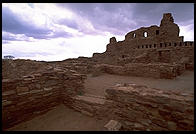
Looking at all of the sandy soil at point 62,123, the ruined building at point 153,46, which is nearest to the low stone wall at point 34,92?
the sandy soil at point 62,123

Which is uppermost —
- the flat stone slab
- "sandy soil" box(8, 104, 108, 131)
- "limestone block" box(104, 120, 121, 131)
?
the flat stone slab

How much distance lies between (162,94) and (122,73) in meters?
6.29

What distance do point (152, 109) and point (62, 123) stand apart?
2826 millimetres

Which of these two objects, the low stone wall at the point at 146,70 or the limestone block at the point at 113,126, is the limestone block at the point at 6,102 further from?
the low stone wall at the point at 146,70

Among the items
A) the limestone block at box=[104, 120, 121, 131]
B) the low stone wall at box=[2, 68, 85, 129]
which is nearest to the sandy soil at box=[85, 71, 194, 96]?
the low stone wall at box=[2, 68, 85, 129]

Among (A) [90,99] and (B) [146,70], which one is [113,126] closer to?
(A) [90,99]

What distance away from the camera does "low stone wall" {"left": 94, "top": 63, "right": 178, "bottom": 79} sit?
730 cm

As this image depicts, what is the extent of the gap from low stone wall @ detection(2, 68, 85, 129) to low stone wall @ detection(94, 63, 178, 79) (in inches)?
187

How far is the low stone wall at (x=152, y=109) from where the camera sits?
273cm

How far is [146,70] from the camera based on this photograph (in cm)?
820

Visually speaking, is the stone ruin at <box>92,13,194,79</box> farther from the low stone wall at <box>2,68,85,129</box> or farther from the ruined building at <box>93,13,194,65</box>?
the low stone wall at <box>2,68,85,129</box>

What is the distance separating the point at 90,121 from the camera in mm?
4098

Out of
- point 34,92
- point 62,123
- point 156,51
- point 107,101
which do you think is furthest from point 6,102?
point 156,51

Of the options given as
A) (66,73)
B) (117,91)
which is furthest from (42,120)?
(117,91)
